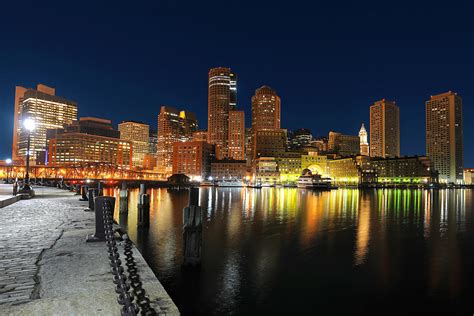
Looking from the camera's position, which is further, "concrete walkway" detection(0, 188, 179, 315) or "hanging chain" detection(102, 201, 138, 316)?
"concrete walkway" detection(0, 188, 179, 315)

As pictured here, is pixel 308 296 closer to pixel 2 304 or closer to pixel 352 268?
pixel 352 268

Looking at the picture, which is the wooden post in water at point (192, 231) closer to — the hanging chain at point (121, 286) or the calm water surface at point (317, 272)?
the calm water surface at point (317, 272)

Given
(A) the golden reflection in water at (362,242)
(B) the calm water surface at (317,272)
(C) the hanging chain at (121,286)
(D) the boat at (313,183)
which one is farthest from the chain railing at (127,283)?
(D) the boat at (313,183)

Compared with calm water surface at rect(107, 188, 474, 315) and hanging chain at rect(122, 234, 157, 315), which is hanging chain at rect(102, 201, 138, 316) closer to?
hanging chain at rect(122, 234, 157, 315)

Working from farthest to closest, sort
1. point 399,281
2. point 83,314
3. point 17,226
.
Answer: point 399,281
point 17,226
point 83,314

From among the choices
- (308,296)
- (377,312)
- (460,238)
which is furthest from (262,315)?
(460,238)

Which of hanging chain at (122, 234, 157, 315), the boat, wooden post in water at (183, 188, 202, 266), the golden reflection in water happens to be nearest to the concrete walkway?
hanging chain at (122, 234, 157, 315)

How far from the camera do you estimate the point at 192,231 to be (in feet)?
57.7

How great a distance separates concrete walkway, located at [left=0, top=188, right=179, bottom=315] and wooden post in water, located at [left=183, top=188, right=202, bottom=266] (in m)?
4.52

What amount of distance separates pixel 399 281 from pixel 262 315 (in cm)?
781

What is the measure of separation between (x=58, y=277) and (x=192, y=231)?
9.13m

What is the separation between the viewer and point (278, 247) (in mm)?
25219

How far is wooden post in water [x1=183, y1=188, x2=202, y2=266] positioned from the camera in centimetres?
1744

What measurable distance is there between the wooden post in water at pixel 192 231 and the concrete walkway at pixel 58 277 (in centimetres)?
452
